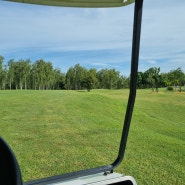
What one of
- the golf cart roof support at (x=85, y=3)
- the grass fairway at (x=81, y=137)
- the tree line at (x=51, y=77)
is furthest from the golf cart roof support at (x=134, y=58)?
the grass fairway at (x=81, y=137)

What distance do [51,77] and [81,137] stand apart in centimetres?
149

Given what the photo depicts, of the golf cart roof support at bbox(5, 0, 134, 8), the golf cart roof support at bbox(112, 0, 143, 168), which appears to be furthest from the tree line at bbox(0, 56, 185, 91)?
the golf cart roof support at bbox(5, 0, 134, 8)

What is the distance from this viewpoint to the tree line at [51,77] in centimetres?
214

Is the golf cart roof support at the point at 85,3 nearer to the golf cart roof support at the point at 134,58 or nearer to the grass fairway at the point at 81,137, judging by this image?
the golf cart roof support at the point at 134,58

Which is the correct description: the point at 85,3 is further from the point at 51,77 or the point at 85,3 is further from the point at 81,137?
the point at 81,137

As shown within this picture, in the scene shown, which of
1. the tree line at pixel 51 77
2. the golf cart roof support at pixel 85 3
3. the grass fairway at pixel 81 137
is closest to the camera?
the golf cart roof support at pixel 85 3

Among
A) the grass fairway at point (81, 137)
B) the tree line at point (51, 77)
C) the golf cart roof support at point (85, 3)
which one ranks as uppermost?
the golf cart roof support at point (85, 3)

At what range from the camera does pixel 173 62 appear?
363 cm

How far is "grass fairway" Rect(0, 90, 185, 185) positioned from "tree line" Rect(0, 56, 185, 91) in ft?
0.49

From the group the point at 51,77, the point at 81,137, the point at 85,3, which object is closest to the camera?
the point at 85,3

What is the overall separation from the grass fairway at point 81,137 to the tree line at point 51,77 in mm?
148

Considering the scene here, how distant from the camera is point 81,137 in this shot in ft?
11.9

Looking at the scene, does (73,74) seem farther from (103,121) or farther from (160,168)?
(103,121)

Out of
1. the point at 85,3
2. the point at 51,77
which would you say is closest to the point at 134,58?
the point at 85,3
